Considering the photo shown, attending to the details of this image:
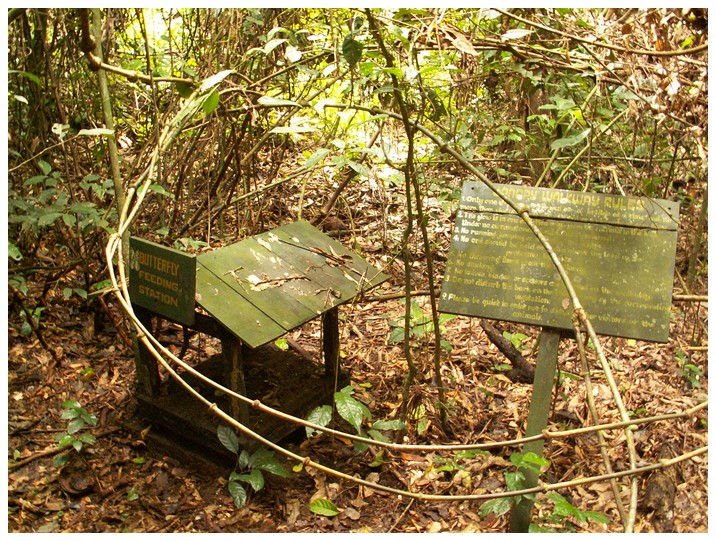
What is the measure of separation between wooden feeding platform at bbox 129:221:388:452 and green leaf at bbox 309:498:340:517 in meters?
0.43

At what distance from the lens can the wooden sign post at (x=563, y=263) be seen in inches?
113

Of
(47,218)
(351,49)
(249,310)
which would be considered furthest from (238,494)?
(351,49)

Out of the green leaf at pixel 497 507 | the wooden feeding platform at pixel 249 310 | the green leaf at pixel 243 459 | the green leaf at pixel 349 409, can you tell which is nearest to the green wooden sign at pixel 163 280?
the wooden feeding platform at pixel 249 310

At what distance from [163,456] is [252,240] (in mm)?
1303

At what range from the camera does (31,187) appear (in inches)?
172

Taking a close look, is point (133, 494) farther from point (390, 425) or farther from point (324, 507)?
point (390, 425)

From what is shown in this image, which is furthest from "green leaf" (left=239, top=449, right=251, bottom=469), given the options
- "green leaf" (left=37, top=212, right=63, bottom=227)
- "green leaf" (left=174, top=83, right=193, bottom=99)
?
"green leaf" (left=174, top=83, right=193, bottom=99)

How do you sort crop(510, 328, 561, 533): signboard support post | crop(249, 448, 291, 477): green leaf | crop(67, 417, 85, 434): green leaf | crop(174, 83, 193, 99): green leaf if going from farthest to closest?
crop(67, 417, 85, 434): green leaf
crop(249, 448, 291, 477): green leaf
crop(510, 328, 561, 533): signboard support post
crop(174, 83, 193, 99): green leaf

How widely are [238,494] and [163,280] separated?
111cm

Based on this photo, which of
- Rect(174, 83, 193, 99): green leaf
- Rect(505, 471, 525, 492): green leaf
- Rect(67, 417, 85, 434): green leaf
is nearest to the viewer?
Rect(174, 83, 193, 99): green leaf

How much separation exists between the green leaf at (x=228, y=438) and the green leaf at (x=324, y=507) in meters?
0.47

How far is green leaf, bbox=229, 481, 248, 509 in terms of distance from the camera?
3049 millimetres

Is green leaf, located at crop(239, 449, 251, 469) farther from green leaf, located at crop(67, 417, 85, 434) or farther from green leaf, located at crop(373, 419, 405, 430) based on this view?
green leaf, located at crop(67, 417, 85, 434)

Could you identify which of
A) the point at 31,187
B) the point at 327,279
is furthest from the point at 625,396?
the point at 31,187
